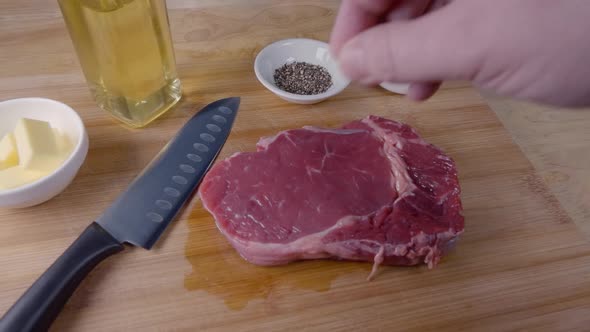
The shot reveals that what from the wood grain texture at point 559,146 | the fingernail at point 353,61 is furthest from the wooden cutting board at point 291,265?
the fingernail at point 353,61

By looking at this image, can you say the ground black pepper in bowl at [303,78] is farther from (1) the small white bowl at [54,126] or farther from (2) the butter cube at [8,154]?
(2) the butter cube at [8,154]

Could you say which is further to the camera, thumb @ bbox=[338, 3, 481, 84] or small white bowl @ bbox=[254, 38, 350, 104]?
small white bowl @ bbox=[254, 38, 350, 104]

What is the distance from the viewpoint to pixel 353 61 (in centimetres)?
111

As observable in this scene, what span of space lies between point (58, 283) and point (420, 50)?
1.21m

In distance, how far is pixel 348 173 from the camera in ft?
5.54

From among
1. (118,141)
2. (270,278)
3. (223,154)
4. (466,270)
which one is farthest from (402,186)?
(118,141)

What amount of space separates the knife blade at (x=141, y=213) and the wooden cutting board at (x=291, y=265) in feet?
0.22

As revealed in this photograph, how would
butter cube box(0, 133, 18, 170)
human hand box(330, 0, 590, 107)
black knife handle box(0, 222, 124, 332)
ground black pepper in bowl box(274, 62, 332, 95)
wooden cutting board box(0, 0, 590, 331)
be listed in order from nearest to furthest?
human hand box(330, 0, 590, 107) → black knife handle box(0, 222, 124, 332) → wooden cutting board box(0, 0, 590, 331) → butter cube box(0, 133, 18, 170) → ground black pepper in bowl box(274, 62, 332, 95)

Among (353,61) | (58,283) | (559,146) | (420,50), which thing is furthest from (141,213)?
(559,146)

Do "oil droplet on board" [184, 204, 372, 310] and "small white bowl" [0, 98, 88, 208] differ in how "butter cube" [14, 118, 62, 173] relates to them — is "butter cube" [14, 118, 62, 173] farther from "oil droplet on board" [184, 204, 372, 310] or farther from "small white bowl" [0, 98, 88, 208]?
"oil droplet on board" [184, 204, 372, 310]

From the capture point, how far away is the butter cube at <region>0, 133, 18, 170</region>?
1591mm

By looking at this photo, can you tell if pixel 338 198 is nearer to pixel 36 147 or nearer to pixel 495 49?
pixel 495 49

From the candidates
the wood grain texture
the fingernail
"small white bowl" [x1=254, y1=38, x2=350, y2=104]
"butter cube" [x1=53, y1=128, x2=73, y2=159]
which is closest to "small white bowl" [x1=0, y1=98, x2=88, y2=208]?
"butter cube" [x1=53, y1=128, x2=73, y2=159]

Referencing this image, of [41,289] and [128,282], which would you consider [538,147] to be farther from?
[41,289]
